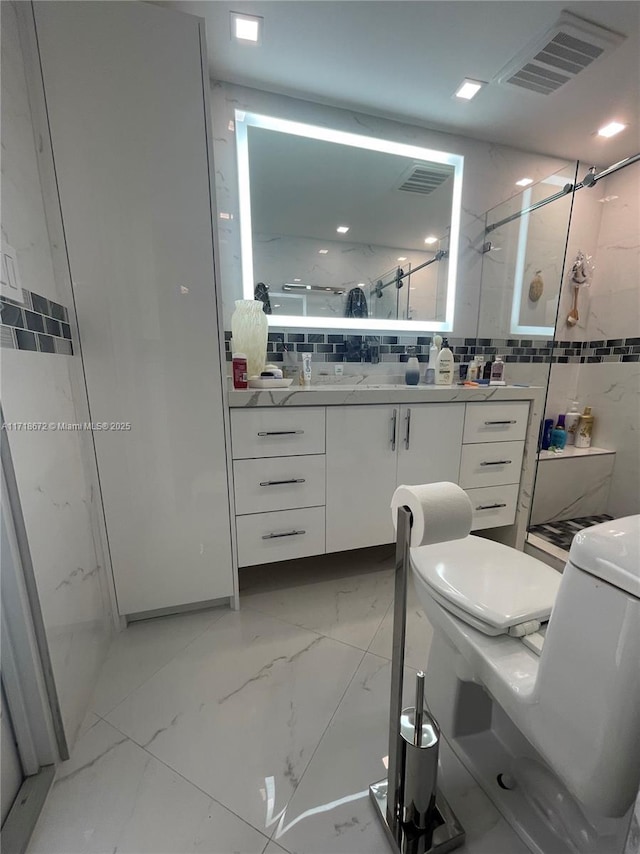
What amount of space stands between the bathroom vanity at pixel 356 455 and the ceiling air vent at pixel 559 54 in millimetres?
1248

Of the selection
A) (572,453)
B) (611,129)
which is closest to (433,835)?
(572,453)

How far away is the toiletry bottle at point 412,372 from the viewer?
1.78 m

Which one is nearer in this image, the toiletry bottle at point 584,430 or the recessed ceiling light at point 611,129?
the recessed ceiling light at point 611,129

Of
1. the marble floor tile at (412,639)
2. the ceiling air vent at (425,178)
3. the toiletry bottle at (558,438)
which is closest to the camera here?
the marble floor tile at (412,639)

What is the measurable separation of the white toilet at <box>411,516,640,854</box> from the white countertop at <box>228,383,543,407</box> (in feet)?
2.04

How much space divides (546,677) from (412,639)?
813 mm

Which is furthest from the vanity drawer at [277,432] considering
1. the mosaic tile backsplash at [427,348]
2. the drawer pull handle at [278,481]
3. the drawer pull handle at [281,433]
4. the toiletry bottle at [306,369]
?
the mosaic tile backsplash at [427,348]

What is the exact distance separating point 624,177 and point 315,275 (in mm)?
1948

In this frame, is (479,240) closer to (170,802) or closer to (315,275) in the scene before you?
(315,275)

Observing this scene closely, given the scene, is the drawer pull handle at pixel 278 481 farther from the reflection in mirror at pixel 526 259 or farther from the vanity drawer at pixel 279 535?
the reflection in mirror at pixel 526 259

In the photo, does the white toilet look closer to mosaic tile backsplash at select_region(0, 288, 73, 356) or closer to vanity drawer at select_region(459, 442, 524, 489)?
vanity drawer at select_region(459, 442, 524, 489)

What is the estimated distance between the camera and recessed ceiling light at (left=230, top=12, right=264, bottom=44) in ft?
3.74

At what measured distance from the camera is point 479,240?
6.19 ft

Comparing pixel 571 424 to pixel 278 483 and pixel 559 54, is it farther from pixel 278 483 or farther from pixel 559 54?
pixel 278 483
